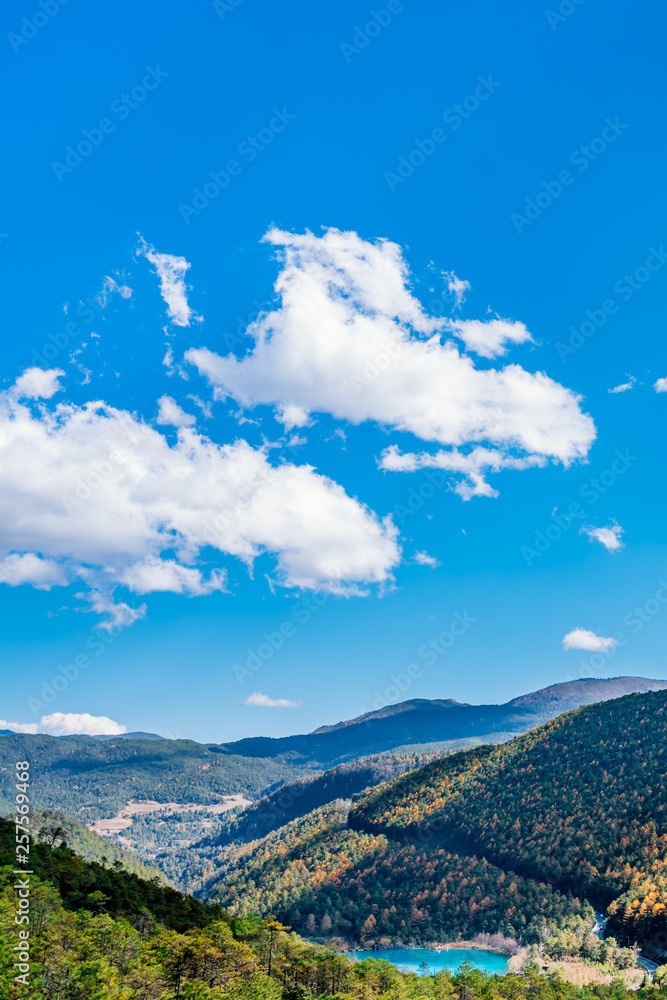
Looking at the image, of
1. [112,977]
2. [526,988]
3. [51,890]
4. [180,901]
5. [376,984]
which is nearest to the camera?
[112,977]

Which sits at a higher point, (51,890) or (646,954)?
(51,890)

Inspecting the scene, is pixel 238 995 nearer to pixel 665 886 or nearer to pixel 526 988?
pixel 526 988

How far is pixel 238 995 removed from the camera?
A: 224 feet

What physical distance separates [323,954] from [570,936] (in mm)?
117919

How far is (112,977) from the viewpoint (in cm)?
6788

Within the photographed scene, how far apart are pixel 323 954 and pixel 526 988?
4073 cm

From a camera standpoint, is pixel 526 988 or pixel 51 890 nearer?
pixel 51 890

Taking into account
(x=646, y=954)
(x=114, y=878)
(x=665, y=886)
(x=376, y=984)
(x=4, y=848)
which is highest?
(x=4, y=848)

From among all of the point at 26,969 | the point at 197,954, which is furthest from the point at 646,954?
the point at 26,969

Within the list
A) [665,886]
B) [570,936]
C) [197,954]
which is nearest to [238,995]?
[197,954]

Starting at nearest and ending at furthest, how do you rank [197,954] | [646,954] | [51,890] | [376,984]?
1. [197,954]
2. [51,890]
3. [376,984]
4. [646,954]

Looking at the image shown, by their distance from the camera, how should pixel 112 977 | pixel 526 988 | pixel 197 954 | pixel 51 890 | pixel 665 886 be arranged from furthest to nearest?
1. pixel 665 886
2. pixel 526 988
3. pixel 51 890
4. pixel 197 954
5. pixel 112 977

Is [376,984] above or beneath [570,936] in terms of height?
above

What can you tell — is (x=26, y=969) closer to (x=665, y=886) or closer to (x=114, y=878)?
(x=114, y=878)
